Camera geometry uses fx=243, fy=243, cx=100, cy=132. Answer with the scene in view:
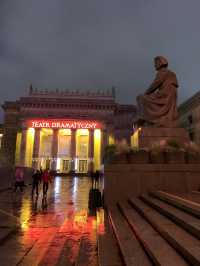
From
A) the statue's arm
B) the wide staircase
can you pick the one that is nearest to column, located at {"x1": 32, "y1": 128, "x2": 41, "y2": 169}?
the statue's arm

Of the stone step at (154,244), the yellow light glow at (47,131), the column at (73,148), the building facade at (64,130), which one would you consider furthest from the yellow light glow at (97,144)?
the stone step at (154,244)

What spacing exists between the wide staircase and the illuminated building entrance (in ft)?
189

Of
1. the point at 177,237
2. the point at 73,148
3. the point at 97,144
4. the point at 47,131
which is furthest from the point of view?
the point at 47,131

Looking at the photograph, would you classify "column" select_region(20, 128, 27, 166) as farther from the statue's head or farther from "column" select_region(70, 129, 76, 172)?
the statue's head

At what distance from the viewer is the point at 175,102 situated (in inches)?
454

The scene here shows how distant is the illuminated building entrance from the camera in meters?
64.4

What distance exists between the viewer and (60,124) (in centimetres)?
6631

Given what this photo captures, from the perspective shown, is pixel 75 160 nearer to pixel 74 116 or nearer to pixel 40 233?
pixel 74 116

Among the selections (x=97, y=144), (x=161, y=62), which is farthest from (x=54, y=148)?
(x=161, y=62)

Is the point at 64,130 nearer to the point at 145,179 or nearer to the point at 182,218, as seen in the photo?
the point at 145,179

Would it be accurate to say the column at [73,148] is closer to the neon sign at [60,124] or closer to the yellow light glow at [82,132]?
the yellow light glow at [82,132]

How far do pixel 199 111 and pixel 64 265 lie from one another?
147 feet

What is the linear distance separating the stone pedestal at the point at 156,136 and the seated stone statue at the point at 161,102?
1.12 feet

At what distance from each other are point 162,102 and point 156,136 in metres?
1.72
